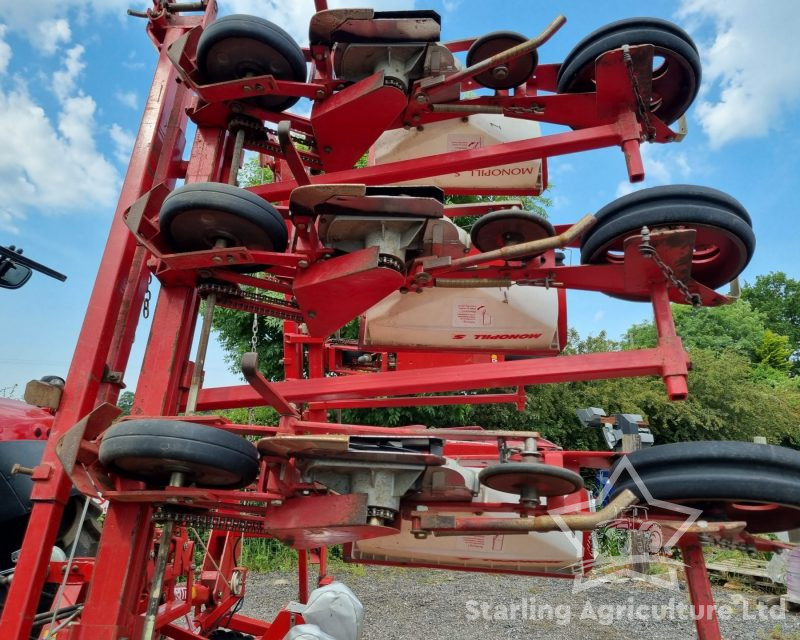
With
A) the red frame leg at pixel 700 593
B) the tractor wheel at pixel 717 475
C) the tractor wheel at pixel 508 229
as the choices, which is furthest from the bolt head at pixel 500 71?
the red frame leg at pixel 700 593

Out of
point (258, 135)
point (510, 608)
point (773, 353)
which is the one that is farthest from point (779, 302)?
point (258, 135)

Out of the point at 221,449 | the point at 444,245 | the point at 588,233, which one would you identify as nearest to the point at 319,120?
the point at 444,245

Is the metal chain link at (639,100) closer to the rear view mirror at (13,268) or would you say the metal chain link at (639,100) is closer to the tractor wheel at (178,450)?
the tractor wheel at (178,450)

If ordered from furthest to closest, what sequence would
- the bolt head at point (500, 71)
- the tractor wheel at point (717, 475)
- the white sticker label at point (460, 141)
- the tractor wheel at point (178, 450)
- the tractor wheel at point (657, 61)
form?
the white sticker label at point (460, 141) < the bolt head at point (500, 71) < the tractor wheel at point (657, 61) < the tractor wheel at point (178, 450) < the tractor wheel at point (717, 475)

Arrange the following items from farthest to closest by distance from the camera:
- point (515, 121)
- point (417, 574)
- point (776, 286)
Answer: point (776, 286) < point (417, 574) < point (515, 121)

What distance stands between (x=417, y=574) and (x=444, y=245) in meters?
8.05

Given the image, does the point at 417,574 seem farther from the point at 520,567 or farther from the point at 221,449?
the point at 221,449

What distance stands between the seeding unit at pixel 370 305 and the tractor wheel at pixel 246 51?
0.02m

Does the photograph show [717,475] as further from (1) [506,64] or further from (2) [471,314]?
(1) [506,64]

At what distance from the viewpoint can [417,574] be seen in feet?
31.5

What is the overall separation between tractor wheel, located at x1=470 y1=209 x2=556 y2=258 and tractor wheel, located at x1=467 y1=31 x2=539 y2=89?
124 cm

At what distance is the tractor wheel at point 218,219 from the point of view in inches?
105

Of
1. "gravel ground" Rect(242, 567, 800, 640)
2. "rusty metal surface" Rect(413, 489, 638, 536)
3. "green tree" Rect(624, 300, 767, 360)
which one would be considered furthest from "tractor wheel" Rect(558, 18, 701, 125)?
"green tree" Rect(624, 300, 767, 360)

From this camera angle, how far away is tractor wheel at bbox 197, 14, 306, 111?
10.7 feet
